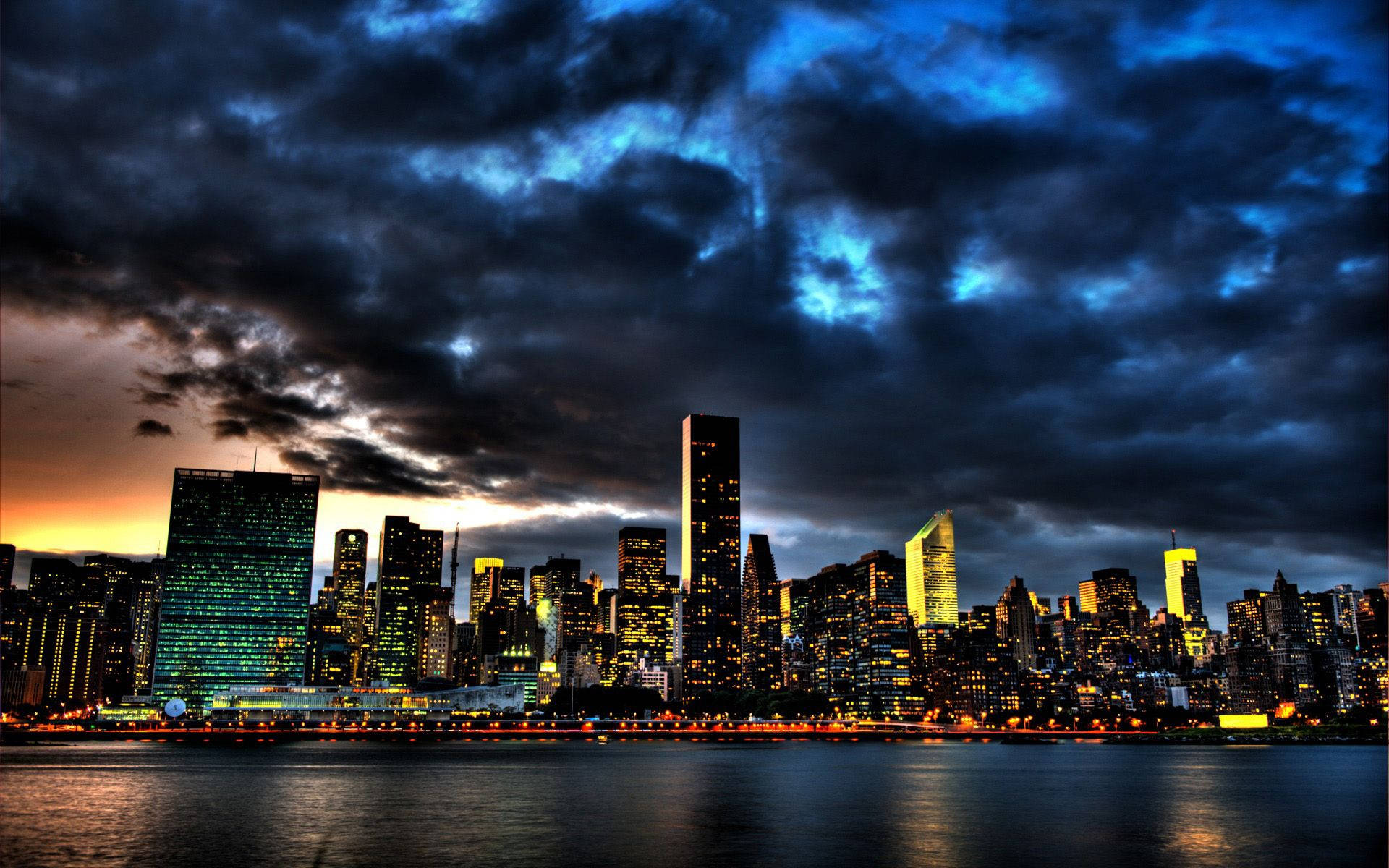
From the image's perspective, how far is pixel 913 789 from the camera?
129m

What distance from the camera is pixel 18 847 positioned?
72562mm

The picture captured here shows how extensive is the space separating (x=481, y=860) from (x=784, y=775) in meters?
90.4

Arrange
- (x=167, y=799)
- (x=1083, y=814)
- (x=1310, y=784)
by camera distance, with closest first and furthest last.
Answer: (x=1083, y=814) < (x=167, y=799) < (x=1310, y=784)

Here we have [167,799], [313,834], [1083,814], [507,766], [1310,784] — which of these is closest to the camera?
[313,834]

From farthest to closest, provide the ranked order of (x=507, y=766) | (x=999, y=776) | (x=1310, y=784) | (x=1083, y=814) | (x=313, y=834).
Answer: (x=507, y=766) → (x=999, y=776) → (x=1310, y=784) → (x=1083, y=814) → (x=313, y=834)

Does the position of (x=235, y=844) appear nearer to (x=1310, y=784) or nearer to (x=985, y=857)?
(x=985, y=857)

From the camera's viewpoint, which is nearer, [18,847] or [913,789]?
[18,847]

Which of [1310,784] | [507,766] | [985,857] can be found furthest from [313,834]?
[1310,784]

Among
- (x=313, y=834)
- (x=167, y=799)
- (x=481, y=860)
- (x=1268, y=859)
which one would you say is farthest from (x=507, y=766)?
(x=1268, y=859)

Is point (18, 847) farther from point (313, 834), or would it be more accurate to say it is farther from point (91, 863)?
point (313, 834)

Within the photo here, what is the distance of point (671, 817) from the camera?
9325 centimetres

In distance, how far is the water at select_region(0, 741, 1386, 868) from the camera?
71438 mm

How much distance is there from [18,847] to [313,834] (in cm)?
1885

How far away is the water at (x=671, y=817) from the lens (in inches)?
2813
